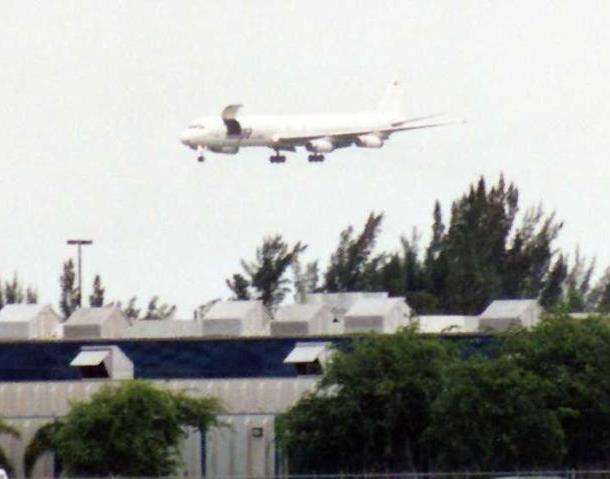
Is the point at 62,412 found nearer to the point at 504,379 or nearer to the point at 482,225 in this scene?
the point at 504,379

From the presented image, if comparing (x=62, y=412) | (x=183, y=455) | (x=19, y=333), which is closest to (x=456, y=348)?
(x=183, y=455)

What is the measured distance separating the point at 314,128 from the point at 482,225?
978 centimetres

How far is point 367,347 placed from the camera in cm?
6181

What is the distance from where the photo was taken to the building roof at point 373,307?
251 feet

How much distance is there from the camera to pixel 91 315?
78.9 meters

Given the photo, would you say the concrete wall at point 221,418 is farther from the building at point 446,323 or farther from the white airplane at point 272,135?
the white airplane at point 272,135

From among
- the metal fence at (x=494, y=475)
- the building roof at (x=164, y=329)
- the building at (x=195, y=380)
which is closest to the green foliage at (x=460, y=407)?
the metal fence at (x=494, y=475)

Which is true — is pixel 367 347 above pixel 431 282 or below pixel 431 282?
below

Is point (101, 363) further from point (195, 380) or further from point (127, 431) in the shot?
point (127, 431)

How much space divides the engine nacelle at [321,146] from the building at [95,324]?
37897 millimetres

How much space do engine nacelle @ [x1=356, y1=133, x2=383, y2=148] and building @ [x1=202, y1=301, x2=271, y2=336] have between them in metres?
38.7

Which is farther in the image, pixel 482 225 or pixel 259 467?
pixel 482 225

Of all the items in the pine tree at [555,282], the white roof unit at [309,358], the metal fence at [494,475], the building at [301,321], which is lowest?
the metal fence at [494,475]

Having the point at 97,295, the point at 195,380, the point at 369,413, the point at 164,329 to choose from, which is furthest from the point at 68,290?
the point at 369,413
